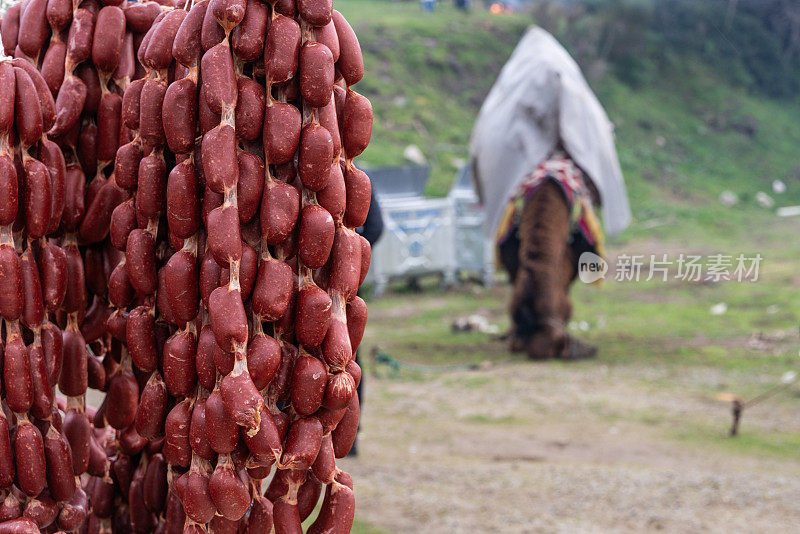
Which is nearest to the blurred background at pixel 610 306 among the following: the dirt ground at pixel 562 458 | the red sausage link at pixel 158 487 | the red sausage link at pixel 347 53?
the dirt ground at pixel 562 458

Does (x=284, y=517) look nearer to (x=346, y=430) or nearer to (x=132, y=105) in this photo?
(x=346, y=430)

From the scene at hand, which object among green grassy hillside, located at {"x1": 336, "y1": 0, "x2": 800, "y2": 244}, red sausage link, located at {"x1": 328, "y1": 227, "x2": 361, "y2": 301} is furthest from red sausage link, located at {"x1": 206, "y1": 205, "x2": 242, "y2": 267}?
green grassy hillside, located at {"x1": 336, "y1": 0, "x2": 800, "y2": 244}

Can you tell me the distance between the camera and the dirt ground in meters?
3.56

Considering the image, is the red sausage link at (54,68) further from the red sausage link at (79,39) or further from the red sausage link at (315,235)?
the red sausage link at (315,235)

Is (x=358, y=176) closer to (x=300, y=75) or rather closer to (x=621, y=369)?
(x=300, y=75)

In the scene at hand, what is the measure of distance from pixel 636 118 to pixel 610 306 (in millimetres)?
8181

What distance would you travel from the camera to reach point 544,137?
21.4ft

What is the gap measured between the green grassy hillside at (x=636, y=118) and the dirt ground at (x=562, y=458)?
22.7 feet

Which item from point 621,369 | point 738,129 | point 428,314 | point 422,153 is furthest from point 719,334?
point 738,129

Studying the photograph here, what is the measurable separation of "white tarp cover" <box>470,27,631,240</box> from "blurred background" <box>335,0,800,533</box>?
114 cm

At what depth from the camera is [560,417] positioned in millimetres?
5188

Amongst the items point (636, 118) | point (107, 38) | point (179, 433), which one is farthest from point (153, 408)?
point (636, 118)

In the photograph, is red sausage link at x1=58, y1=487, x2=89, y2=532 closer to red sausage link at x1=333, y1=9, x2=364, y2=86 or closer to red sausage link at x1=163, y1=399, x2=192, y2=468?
red sausage link at x1=163, y1=399, x2=192, y2=468

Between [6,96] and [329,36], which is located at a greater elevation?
[329,36]
